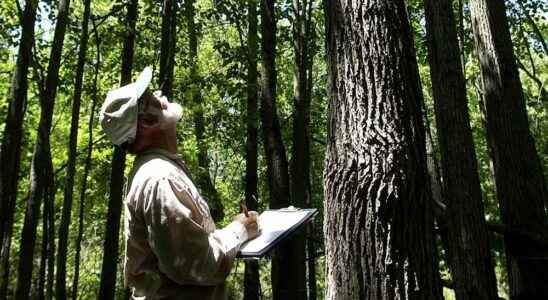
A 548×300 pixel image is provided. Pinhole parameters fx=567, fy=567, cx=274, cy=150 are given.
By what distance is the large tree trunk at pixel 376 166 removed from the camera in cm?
237

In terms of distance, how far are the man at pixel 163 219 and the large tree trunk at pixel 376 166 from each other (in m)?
0.42

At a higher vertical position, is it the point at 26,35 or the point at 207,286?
the point at 26,35

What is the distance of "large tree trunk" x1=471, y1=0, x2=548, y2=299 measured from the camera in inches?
233

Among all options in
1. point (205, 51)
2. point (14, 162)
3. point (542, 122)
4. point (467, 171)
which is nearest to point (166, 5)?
point (14, 162)

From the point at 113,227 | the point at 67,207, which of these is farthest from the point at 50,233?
the point at 113,227

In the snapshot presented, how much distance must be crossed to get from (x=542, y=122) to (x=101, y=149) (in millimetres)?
15454

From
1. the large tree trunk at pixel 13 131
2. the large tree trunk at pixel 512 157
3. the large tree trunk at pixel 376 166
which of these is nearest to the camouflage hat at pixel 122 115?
the large tree trunk at pixel 376 166

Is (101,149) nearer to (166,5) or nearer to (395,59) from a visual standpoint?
(166,5)

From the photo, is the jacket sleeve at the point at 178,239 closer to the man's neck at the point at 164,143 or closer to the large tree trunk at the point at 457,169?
the man's neck at the point at 164,143

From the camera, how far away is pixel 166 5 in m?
9.62

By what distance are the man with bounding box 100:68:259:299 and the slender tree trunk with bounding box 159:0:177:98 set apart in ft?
22.6

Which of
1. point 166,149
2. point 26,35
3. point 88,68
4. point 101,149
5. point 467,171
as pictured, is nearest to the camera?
point 166,149

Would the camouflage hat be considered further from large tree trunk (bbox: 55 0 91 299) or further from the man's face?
large tree trunk (bbox: 55 0 91 299)

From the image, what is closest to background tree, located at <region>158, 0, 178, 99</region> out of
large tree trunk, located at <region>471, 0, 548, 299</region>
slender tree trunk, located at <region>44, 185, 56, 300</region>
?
slender tree trunk, located at <region>44, 185, 56, 300</region>
